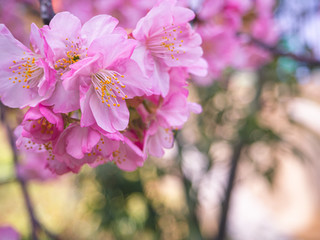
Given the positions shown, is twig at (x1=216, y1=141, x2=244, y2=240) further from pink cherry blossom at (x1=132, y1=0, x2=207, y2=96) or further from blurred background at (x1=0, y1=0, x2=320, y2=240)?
pink cherry blossom at (x1=132, y1=0, x2=207, y2=96)

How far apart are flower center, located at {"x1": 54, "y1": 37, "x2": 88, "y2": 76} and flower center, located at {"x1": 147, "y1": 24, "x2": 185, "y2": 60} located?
7 centimetres

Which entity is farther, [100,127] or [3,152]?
[3,152]

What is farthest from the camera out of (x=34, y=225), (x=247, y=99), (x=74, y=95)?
(x=247, y=99)

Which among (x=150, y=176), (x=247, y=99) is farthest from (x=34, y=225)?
(x=247, y=99)

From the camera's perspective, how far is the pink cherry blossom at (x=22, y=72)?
0.24 metres

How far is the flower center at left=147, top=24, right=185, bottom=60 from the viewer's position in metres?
0.29

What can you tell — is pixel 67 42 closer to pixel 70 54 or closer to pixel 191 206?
pixel 70 54

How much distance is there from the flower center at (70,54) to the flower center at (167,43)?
2.6 inches

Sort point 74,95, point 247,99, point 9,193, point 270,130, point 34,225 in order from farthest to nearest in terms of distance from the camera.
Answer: point 9,193 → point 247,99 → point 270,130 → point 34,225 → point 74,95

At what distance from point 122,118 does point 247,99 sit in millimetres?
1072

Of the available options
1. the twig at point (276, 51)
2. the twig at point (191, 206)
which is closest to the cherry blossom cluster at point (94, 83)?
the twig at point (276, 51)

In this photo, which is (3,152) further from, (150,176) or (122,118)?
(122,118)

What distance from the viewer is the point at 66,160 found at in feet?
0.90

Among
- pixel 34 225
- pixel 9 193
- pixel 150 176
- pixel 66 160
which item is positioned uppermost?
pixel 66 160
